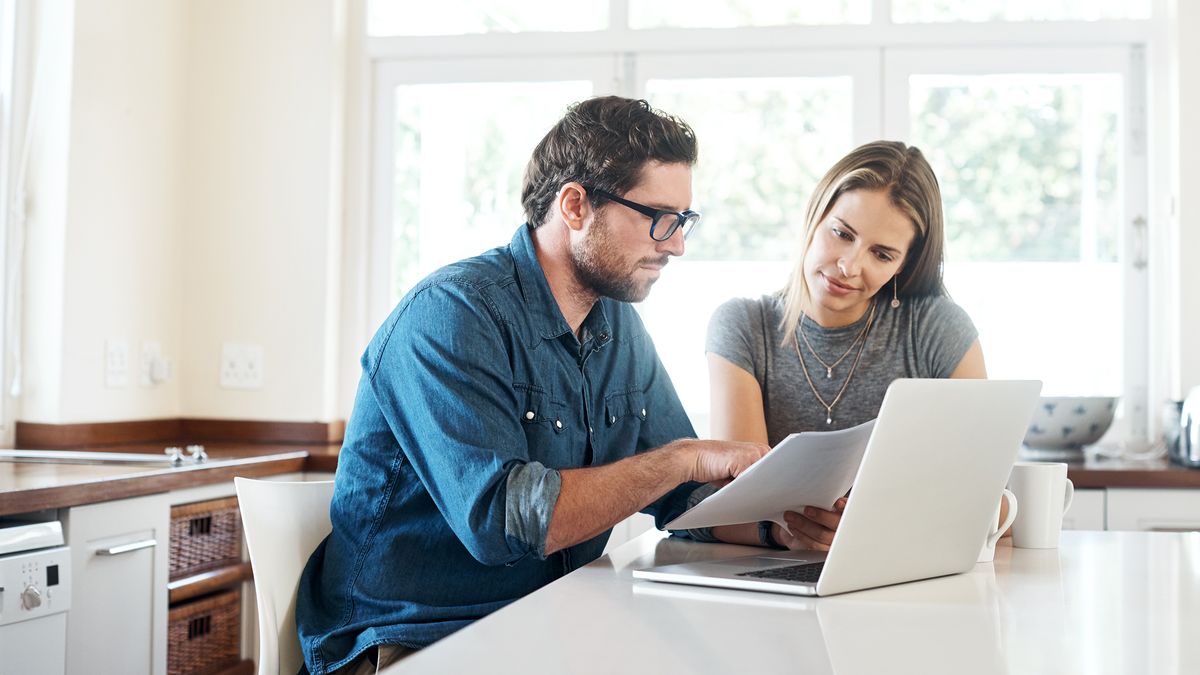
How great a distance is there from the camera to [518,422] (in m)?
1.47

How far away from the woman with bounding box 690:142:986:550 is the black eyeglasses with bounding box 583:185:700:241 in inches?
15.0

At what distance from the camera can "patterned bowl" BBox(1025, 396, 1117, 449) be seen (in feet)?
9.27

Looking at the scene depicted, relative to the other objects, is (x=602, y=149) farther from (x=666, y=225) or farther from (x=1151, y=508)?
(x=1151, y=508)

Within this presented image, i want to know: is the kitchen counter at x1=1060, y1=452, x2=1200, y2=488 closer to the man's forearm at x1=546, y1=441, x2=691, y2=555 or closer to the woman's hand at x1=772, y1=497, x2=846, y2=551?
the woman's hand at x1=772, y1=497, x2=846, y2=551

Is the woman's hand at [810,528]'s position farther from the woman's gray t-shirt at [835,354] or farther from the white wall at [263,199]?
the white wall at [263,199]

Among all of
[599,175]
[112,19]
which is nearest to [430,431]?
[599,175]

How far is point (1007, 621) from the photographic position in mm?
1072

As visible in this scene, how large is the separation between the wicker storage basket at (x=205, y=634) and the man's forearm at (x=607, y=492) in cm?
139

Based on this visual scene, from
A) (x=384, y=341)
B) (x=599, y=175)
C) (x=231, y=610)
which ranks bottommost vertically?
(x=231, y=610)

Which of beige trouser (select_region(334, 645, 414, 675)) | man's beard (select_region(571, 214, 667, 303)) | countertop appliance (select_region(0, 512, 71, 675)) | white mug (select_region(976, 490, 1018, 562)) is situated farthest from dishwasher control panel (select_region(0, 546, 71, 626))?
white mug (select_region(976, 490, 1018, 562))

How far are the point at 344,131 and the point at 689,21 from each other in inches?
41.6

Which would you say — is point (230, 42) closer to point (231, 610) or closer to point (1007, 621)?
point (231, 610)

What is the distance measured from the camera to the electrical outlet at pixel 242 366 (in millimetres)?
3316

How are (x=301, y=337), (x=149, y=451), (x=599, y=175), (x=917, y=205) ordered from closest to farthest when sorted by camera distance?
(x=599, y=175), (x=917, y=205), (x=149, y=451), (x=301, y=337)
